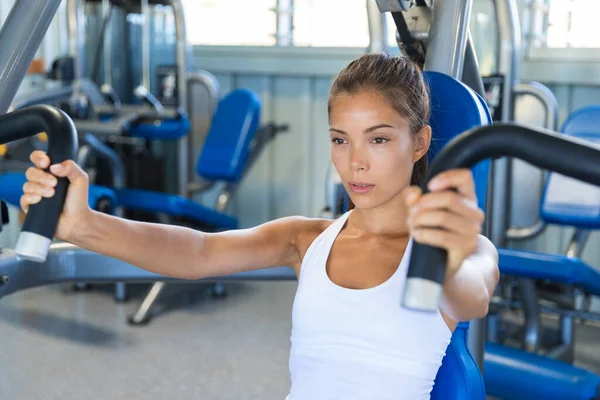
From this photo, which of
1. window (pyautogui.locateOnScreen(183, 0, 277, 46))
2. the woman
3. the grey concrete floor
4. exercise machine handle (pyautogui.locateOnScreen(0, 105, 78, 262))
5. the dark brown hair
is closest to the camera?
exercise machine handle (pyautogui.locateOnScreen(0, 105, 78, 262))

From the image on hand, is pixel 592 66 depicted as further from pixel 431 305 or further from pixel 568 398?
pixel 431 305

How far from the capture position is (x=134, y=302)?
4070 mm

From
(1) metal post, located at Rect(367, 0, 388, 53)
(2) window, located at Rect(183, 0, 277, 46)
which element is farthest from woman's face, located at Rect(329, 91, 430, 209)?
(2) window, located at Rect(183, 0, 277, 46)

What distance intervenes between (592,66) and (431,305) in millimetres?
3523

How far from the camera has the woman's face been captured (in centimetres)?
121

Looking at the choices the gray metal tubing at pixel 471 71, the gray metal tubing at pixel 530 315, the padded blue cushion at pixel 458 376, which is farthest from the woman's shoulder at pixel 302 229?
the gray metal tubing at pixel 530 315

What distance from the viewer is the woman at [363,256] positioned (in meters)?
1.21

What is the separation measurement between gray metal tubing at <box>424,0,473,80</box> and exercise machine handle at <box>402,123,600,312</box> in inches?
36.1

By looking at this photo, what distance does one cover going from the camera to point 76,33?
184 inches

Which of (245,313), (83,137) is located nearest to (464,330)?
(245,313)

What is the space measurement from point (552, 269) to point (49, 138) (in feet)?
7.39

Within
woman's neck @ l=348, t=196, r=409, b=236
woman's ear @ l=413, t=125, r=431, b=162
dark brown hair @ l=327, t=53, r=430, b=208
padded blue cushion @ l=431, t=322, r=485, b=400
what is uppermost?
dark brown hair @ l=327, t=53, r=430, b=208

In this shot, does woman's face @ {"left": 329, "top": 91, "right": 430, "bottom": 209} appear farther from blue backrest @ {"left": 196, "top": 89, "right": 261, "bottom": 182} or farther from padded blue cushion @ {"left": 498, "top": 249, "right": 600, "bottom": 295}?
blue backrest @ {"left": 196, "top": 89, "right": 261, "bottom": 182}

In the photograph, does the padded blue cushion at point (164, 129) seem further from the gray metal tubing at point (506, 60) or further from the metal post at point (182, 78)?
the gray metal tubing at point (506, 60)
